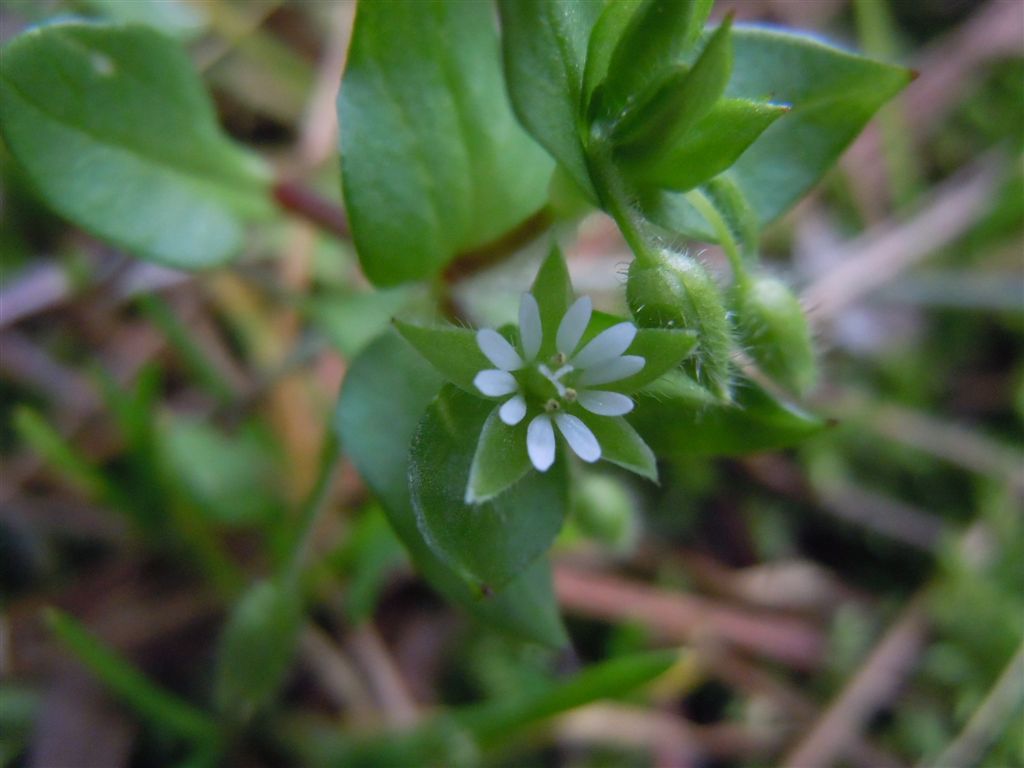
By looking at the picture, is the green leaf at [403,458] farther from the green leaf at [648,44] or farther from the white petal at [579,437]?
the green leaf at [648,44]

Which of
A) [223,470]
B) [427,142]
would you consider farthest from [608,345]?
[223,470]

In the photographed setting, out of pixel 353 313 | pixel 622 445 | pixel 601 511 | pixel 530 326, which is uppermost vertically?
pixel 530 326

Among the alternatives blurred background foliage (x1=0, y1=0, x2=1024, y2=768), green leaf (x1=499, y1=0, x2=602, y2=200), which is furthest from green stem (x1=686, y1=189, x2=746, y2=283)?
blurred background foliage (x1=0, y1=0, x2=1024, y2=768)

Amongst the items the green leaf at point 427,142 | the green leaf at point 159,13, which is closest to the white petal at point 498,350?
the green leaf at point 427,142

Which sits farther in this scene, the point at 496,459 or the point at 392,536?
the point at 392,536

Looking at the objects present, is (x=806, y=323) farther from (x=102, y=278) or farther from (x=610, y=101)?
(x=102, y=278)

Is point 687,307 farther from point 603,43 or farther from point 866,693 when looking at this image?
point 866,693
